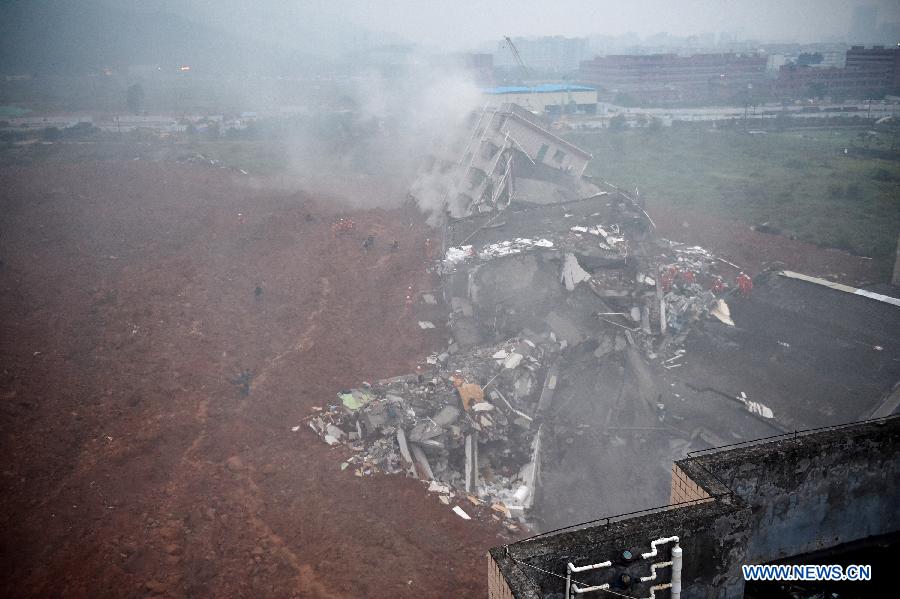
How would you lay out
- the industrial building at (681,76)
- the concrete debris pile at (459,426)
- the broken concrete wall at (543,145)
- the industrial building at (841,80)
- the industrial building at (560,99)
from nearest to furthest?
the concrete debris pile at (459,426) → the broken concrete wall at (543,145) → the industrial building at (560,99) → the industrial building at (841,80) → the industrial building at (681,76)

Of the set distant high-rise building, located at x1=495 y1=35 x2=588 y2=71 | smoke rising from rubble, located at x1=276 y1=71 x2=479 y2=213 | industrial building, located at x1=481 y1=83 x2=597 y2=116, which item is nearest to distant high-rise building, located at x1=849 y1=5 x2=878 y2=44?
distant high-rise building, located at x1=495 y1=35 x2=588 y2=71

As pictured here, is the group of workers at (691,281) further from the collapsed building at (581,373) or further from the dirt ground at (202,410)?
the dirt ground at (202,410)

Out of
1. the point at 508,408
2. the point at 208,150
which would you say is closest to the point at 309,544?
the point at 508,408

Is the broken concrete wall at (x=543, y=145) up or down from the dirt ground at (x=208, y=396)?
up

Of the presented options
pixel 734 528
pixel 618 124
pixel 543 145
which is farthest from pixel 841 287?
pixel 618 124

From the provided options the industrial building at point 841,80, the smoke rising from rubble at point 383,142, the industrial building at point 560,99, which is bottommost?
the smoke rising from rubble at point 383,142

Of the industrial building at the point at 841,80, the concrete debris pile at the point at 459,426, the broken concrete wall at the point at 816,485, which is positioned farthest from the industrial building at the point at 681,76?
the broken concrete wall at the point at 816,485

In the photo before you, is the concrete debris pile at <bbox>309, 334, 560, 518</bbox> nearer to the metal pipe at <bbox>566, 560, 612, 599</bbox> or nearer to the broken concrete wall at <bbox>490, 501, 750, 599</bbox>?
the broken concrete wall at <bbox>490, 501, 750, 599</bbox>
